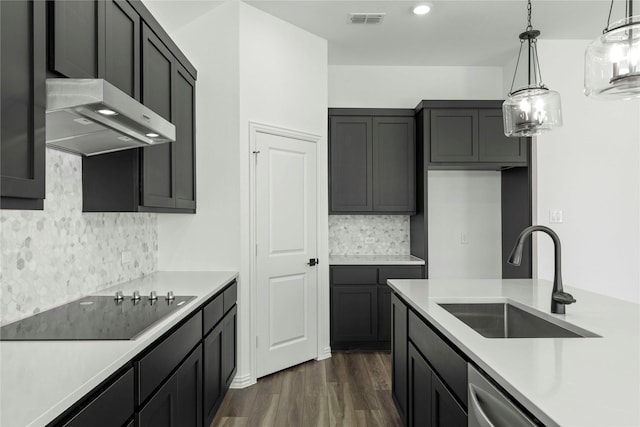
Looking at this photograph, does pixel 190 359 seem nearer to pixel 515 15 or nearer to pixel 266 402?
pixel 266 402

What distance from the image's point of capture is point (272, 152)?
361 cm

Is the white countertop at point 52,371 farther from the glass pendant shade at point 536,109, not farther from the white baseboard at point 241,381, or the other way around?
the glass pendant shade at point 536,109

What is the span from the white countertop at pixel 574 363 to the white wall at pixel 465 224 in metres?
2.77

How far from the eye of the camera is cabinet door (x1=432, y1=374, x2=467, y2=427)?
1.50 m

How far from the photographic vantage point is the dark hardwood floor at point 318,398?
2.79m

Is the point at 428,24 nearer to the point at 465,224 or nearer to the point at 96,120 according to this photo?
the point at 465,224

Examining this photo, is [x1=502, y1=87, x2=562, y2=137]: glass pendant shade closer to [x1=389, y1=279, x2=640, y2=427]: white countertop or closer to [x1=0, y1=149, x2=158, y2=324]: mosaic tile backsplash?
[x1=389, y1=279, x2=640, y2=427]: white countertop

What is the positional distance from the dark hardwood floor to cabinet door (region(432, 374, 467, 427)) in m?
1.02

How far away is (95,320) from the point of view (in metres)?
1.79

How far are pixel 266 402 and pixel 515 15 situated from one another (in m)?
3.78

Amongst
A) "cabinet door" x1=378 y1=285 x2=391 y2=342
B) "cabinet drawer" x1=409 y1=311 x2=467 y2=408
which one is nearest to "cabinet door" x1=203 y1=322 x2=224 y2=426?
"cabinet drawer" x1=409 y1=311 x2=467 y2=408

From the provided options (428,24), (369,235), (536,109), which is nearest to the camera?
(536,109)

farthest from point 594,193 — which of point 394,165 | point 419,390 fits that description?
point 419,390

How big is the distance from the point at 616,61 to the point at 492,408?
1.33 m
